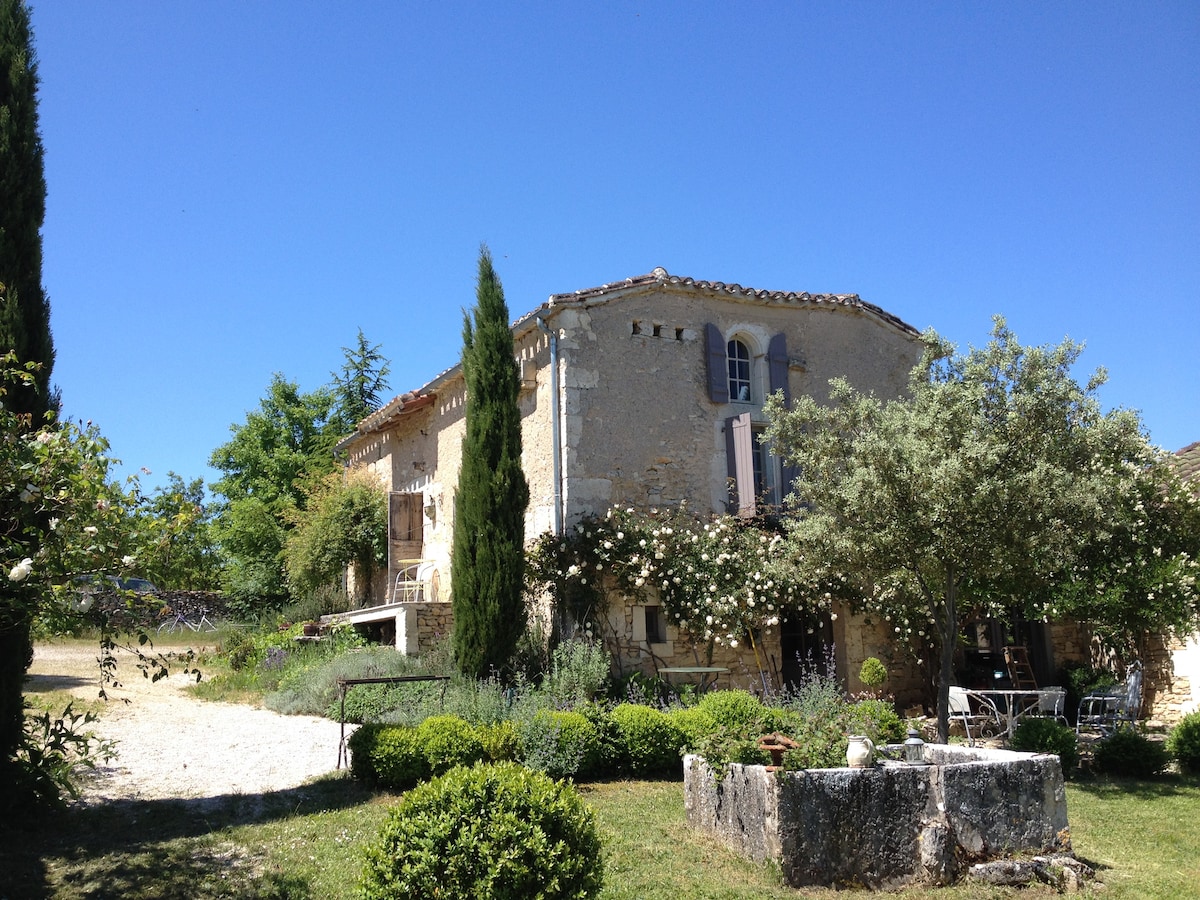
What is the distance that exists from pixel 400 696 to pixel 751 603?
15.5ft

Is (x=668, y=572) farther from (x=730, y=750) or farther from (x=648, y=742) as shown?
(x=730, y=750)

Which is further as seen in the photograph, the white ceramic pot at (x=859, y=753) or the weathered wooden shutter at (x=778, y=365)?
the weathered wooden shutter at (x=778, y=365)

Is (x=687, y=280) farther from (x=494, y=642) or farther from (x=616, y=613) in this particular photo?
(x=494, y=642)

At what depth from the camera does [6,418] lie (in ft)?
17.5

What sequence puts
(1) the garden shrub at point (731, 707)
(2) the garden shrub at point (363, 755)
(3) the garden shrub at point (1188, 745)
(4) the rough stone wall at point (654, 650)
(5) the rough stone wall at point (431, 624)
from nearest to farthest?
(2) the garden shrub at point (363, 755) < (1) the garden shrub at point (731, 707) < (3) the garden shrub at point (1188, 745) < (4) the rough stone wall at point (654, 650) < (5) the rough stone wall at point (431, 624)

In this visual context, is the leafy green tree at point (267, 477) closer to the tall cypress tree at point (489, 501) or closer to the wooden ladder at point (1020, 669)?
the tall cypress tree at point (489, 501)

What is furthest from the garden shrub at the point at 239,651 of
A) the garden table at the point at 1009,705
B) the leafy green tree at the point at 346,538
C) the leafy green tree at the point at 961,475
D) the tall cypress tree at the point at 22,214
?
the garden table at the point at 1009,705

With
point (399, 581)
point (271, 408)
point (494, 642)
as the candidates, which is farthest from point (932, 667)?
point (271, 408)

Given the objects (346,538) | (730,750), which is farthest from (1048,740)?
(346,538)

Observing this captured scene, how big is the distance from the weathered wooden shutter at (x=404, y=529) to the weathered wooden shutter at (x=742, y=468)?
5942 millimetres

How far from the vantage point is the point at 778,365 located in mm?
13953

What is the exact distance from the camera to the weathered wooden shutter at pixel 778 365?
1383cm

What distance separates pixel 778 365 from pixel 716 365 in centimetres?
116

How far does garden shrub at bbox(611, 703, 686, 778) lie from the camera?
28.3 feet
